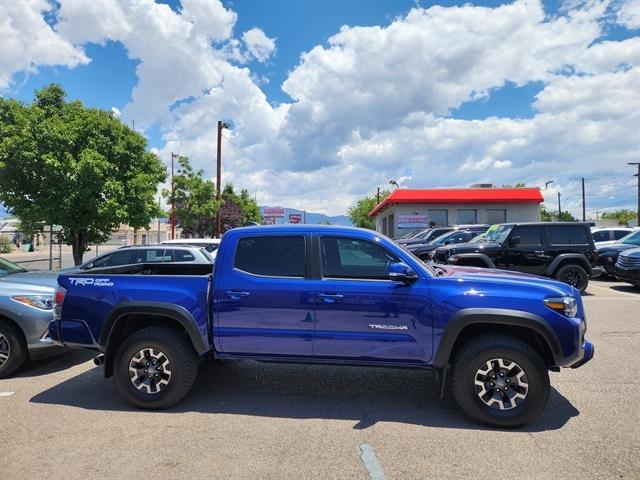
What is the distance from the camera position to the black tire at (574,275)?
1145 centimetres

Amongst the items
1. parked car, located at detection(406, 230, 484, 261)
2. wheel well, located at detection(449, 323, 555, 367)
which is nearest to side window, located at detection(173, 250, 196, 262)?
wheel well, located at detection(449, 323, 555, 367)

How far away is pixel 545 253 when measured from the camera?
1161 centimetres

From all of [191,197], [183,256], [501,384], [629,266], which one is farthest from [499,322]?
[191,197]

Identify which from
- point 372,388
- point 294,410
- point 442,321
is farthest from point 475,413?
point 294,410

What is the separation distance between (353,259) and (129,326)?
2.47 metres

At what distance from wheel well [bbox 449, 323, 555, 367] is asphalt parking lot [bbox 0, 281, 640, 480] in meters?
0.62

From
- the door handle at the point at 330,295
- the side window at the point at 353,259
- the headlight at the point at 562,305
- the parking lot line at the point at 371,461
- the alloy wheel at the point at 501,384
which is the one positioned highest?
the side window at the point at 353,259

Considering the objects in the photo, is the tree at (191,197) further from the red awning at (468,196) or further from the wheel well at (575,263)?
the wheel well at (575,263)

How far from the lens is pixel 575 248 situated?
11.7m

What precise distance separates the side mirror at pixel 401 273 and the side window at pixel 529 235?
8.39 metres

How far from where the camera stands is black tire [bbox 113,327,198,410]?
4.61m

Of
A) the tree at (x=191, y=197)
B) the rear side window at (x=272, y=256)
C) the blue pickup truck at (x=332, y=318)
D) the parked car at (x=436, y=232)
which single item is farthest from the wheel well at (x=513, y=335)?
the tree at (x=191, y=197)

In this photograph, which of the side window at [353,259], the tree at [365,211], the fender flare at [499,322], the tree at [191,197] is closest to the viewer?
the fender flare at [499,322]

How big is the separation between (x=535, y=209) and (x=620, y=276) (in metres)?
20.9
